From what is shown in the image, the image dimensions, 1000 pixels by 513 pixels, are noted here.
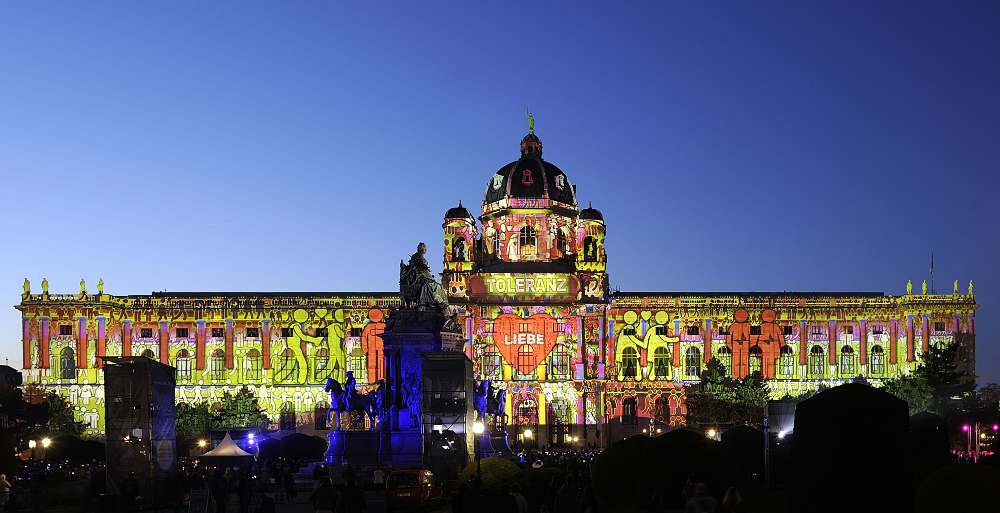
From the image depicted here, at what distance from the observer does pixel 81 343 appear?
12850 centimetres

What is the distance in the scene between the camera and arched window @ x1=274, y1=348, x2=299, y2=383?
129 meters

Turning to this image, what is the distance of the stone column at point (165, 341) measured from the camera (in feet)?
425

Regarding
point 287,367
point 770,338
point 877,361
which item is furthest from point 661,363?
point 287,367

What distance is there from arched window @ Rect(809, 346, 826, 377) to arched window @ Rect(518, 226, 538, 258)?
2972 centimetres

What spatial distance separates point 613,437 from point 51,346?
185ft

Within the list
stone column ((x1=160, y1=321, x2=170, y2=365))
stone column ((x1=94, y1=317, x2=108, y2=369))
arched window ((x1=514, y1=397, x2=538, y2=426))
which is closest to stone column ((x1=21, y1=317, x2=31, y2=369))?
stone column ((x1=94, y1=317, x2=108, y2=369))

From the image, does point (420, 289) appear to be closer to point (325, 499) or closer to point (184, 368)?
point (325, 499)

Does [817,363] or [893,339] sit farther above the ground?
[893,339]

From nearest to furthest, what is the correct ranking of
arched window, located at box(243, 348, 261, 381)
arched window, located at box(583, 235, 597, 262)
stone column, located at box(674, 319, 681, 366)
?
stone column, located at box(674, 319, 681, 366)
arched window, located at box(243, 348, 261, 381)
arched window, located at box(583, 235, 597, 262)

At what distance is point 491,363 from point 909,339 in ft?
134

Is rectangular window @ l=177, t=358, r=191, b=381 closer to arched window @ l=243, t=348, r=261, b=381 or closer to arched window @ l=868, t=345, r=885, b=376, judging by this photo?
arched window @ l=243, t=348, r=261, b=381

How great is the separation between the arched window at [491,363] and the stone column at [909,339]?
3973cm

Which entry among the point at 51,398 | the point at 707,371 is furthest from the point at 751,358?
the point at 51,398

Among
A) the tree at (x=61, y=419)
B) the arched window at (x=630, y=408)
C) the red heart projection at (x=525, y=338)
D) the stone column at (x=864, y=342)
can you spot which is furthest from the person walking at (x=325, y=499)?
the stone column at (x=864, y=342)
